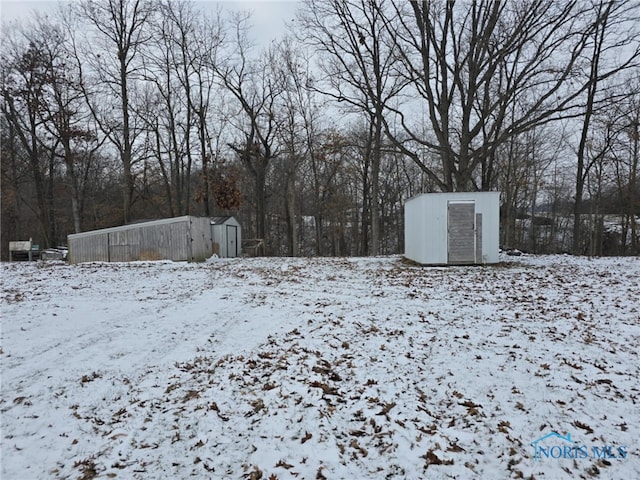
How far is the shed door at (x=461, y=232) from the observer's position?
41.0 ft

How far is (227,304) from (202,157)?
1983 cm

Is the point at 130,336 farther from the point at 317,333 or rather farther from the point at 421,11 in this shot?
the point at 421,11

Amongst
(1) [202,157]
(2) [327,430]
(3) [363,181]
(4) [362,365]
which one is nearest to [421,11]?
(3) [363,181]

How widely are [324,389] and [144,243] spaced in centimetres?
1563

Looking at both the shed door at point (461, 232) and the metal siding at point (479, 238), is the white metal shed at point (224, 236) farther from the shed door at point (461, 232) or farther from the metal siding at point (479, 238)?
the metal siding at point (479, 238)

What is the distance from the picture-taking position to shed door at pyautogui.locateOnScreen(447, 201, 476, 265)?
12484 mm

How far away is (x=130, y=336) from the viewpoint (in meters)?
4.98
